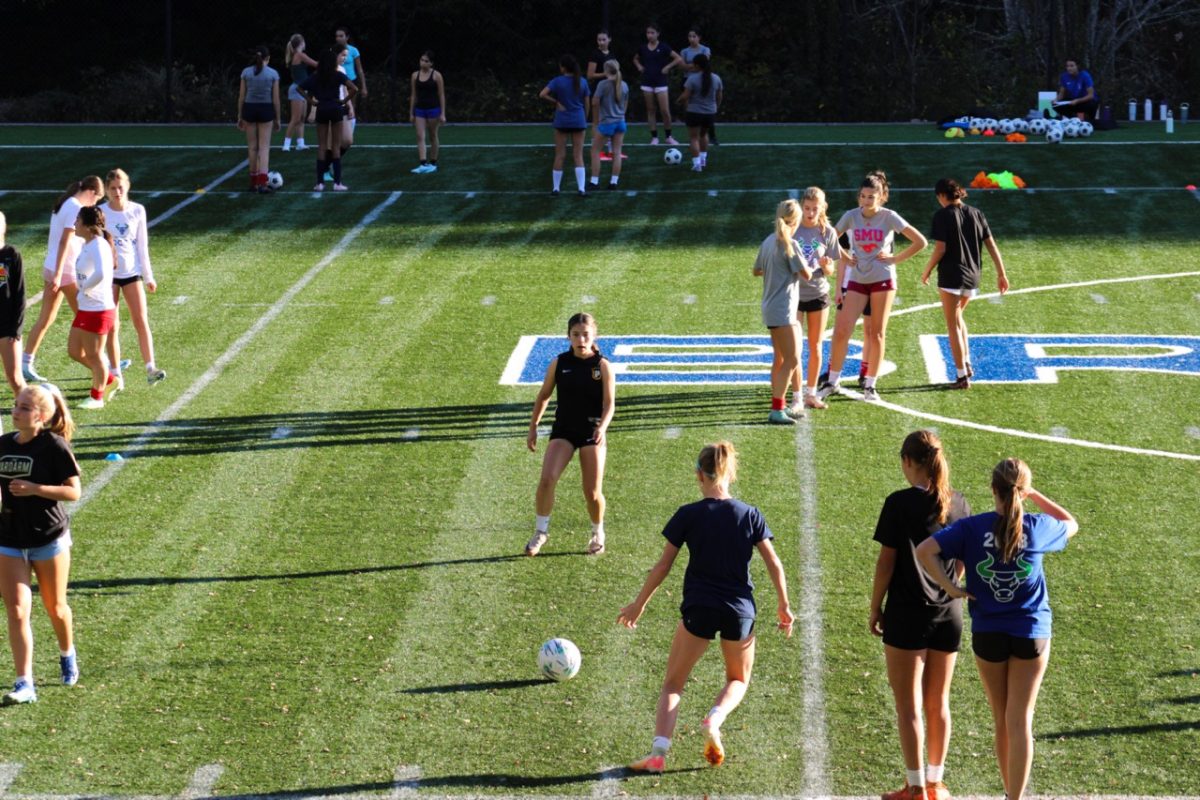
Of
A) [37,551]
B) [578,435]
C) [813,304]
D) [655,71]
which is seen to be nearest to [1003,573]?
[578,435]

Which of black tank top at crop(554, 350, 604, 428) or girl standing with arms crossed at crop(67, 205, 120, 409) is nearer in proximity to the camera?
black tank top at crop(554, 350, 604, 428)

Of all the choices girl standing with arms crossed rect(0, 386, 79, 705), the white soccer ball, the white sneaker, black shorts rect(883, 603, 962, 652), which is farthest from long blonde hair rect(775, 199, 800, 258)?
girl standing with arms crossed rect(0, 386, 79, 705)

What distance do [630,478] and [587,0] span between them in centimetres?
3137

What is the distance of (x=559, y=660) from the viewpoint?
33.4ft

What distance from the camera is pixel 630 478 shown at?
14.3 m

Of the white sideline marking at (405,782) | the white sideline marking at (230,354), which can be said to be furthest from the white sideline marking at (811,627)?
the white sideline marking at (230,354)

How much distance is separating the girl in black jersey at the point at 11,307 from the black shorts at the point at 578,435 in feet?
16.5

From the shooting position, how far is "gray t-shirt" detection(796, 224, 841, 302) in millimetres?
15250

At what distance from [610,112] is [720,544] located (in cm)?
1811

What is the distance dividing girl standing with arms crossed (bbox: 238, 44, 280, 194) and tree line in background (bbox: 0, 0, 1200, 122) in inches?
385

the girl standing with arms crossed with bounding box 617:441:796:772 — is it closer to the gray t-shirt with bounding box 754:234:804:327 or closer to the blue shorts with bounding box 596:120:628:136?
the gray t-shirt with bounding box 754:234:804:327

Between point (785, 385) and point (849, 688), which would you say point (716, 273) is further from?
point (849, 688)

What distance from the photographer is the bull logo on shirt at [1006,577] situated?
817 cm

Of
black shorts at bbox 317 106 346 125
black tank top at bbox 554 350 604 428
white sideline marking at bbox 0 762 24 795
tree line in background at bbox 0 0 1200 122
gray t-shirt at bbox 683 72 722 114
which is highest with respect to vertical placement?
tree line in background at bbox 0 0 1200 122
